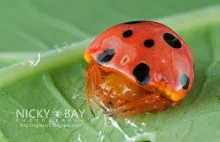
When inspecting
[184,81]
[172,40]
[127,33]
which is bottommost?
[184,81]

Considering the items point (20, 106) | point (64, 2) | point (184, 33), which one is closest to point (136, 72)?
point (20, 106)

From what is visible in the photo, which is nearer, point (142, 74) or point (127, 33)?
point (142, 74)

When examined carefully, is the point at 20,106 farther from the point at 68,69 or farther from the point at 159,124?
the point at 159,124

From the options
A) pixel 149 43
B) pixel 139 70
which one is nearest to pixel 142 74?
pixel 139 70

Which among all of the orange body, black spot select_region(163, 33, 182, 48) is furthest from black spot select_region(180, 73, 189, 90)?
black spot select_region(163, 33, 182, 48)

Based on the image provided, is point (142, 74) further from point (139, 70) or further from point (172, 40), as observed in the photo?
point (172, 40)

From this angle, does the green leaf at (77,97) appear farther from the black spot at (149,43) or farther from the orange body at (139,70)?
the black spot at (149,43)

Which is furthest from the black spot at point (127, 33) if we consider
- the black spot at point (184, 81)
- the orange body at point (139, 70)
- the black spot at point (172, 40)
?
the black spot at point (184, 81)
